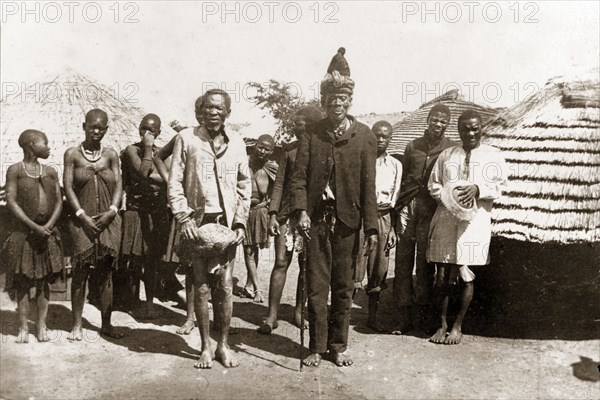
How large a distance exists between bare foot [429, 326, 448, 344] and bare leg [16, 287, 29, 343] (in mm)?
3534

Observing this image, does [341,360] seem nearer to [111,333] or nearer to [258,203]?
[111,333]

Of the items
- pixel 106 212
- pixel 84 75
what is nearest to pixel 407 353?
pixel 106 212

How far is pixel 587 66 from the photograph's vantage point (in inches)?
243

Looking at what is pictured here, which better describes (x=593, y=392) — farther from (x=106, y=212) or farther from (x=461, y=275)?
(x=106, y=212)

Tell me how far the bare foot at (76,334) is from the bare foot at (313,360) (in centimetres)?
199

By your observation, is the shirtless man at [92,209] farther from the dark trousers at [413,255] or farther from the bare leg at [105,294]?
the dark trousers at [413,255]

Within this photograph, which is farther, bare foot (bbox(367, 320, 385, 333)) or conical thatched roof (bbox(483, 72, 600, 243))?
bare foot (bbox(367, 320, 385, 333))

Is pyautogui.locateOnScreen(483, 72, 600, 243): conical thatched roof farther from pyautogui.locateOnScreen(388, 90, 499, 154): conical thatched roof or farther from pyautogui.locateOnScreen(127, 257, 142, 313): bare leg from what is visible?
pyautogui.locateOnScreen(388, 90, 499, 154): conical thatched roof

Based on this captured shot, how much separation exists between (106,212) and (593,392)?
4.18 m

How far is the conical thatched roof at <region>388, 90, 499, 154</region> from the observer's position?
1092cm

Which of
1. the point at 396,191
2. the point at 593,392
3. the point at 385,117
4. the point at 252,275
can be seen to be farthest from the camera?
the point at 385,117

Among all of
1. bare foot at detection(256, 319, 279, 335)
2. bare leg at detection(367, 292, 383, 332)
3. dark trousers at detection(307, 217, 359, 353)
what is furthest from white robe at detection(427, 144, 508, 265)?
bare foot at detection(256, 319, 279, 335)

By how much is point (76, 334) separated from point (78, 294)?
346 millimetres

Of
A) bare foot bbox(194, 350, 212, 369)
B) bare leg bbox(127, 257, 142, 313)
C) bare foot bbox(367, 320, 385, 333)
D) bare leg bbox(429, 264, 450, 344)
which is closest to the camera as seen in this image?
bare foot bbox(194, 350, 212, 369)
